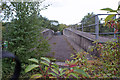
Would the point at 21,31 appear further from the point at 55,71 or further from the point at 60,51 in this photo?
the point at 60,51

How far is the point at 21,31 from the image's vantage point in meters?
2.35

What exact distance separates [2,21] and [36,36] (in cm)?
84

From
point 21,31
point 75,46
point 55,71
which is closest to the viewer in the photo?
point 55,71

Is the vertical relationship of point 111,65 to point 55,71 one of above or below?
below

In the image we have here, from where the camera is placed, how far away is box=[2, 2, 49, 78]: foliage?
230cm

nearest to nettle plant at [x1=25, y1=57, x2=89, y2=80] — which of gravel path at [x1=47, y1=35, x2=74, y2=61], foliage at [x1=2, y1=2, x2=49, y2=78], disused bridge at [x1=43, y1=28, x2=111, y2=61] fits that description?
foliage at [x1=2, y1=2, x2=49, y2=78]

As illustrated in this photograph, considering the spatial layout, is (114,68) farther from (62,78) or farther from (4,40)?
(4,40)

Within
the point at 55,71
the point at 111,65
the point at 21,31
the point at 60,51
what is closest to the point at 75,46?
the point at 60,51

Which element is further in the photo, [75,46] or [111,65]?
[75,46]

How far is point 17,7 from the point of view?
236cm

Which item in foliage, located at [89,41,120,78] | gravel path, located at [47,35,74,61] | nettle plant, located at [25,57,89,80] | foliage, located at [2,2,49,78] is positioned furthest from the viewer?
gravel path, located at [47,35,74,61]

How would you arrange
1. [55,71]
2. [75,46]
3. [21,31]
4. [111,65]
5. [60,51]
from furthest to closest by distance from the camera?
[75,46]
[60,51]
[21,31]
[111,65]
[55,71]

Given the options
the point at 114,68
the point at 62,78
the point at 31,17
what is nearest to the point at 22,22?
the point at 31,17

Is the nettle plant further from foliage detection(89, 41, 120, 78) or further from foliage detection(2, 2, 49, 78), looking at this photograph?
foliage detection(2, 2, 49, 78)
